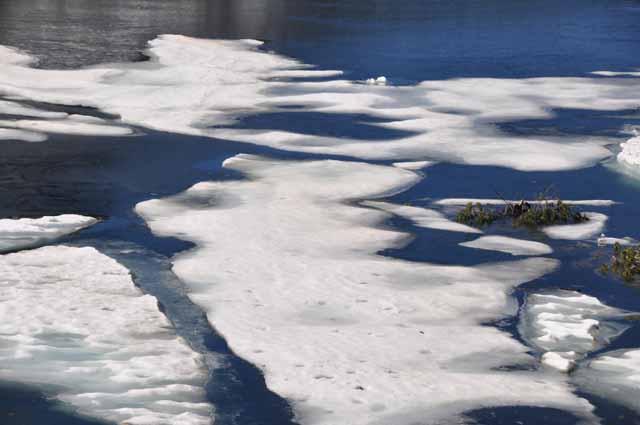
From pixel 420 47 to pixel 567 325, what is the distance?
70.3ft

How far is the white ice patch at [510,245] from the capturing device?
36.6ft

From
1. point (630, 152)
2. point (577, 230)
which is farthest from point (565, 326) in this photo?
point (630, 152)

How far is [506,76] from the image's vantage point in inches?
966

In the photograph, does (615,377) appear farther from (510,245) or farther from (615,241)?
(615,241)

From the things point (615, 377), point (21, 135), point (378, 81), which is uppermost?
point (378, 81)

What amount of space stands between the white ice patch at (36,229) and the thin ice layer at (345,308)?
0.75 meters

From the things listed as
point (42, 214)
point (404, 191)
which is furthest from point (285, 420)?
point (404, 191)

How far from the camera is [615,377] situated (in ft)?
26.5

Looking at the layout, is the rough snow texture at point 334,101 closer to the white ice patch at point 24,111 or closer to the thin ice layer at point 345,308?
the white ice patch at point 24,111

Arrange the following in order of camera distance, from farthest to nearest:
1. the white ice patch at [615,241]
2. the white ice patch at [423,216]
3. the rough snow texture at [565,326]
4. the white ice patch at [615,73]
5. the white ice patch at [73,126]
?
1. the white ice patch at [615,73]
2. the white ice patch at [73,126]
3. the white ice patch at [423,216]
4. the white ice patch at [615,241]
5. the rough snow texture at [565,326]

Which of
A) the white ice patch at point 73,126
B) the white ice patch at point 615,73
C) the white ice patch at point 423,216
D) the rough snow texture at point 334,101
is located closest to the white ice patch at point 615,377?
the white ice patch at point 423,216

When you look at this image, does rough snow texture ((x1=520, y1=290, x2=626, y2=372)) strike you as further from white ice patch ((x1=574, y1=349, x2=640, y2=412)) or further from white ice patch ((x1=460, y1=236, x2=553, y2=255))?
white ice patch ((x1=460, y1=236, x2=553, y2=255))

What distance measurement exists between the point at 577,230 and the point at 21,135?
8.43 metres

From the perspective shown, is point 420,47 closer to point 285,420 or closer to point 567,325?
point 567,325
